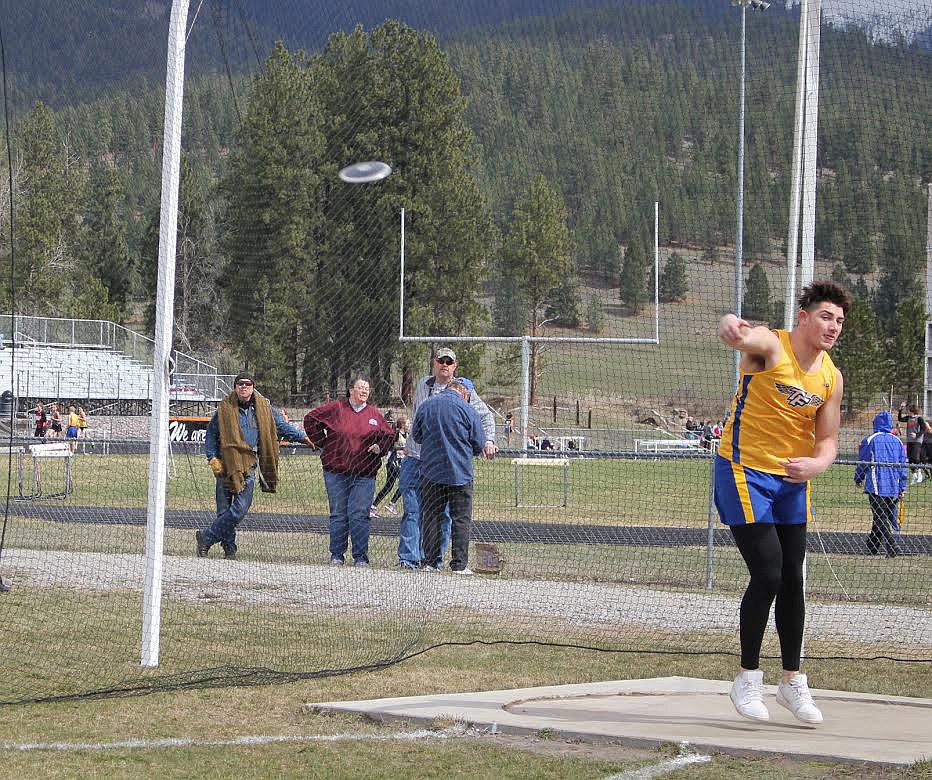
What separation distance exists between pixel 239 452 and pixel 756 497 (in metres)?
7.17

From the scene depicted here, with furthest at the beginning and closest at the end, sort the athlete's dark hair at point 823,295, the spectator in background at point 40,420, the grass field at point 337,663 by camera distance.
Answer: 1. the spectator in background at point 40,420
2. the athlete's dark hair at point 823,295
3. the grass field at point 337,663

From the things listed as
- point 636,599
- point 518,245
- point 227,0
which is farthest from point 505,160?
point 636,599

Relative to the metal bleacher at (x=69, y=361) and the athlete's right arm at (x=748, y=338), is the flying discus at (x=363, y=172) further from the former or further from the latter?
the metal bleacher at (x=69, y=361)

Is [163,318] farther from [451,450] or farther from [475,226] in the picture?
[451,450]

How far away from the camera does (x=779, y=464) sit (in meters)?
5.54

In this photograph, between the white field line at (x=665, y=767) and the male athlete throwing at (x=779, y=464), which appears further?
the male athlete throwing at (x=779, y=464)

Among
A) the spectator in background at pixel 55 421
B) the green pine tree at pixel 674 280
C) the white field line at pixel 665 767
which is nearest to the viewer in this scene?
the white field line at pixel 665 767

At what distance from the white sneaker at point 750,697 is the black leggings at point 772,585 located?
0.06 metres

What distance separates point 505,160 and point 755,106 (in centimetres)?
189

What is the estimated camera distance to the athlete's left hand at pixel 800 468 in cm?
550

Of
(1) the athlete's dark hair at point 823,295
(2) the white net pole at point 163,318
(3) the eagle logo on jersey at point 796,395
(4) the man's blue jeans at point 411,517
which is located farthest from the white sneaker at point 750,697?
(4) the man's blue jeans at point 411,517

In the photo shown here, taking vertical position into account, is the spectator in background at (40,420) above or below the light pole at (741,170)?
below

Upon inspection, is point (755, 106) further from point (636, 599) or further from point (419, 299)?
point (636, 599)

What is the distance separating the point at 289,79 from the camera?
8.30 metres
